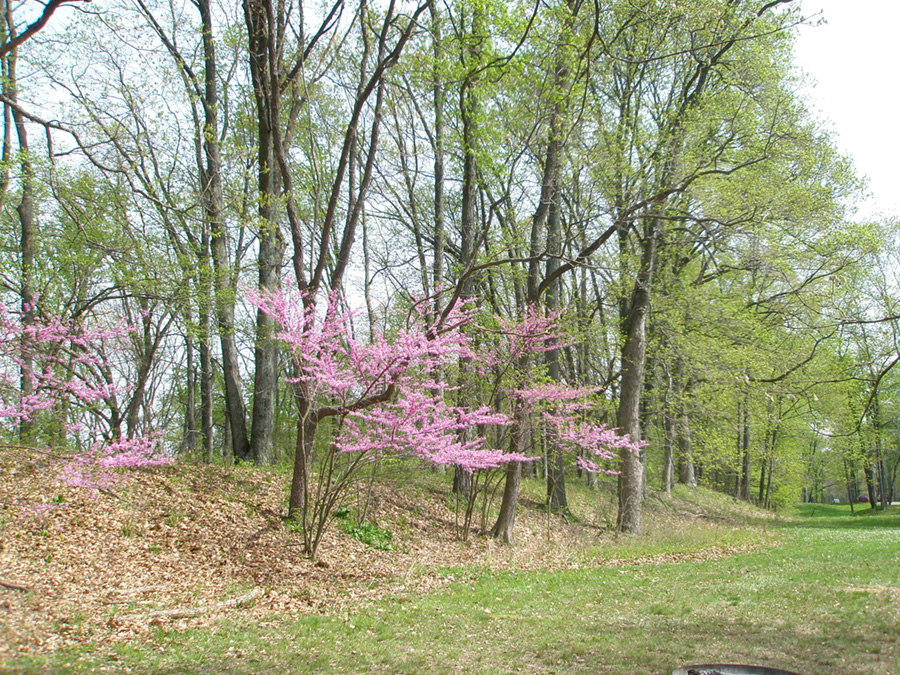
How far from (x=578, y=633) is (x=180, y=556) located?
15.5 ft

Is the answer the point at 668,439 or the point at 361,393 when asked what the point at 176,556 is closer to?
the point at 361,393

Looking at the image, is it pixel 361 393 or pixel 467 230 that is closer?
pixel 361 393

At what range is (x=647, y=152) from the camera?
44.0 feet

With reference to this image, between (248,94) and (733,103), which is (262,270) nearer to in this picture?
(248,94)

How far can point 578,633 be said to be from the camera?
17.4ft

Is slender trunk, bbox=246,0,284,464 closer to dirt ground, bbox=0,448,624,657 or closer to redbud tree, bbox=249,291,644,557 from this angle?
dirt ground, bbox=0,448,624,657

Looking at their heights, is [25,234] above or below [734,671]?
above

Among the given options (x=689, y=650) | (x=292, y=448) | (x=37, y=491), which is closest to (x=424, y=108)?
(x=292, y=448)

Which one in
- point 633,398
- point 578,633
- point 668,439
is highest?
point 633,398

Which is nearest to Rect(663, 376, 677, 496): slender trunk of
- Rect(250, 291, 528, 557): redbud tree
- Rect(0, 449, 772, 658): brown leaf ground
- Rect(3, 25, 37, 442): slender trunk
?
Rect(0, 449, 772, 658): brown leaf ground

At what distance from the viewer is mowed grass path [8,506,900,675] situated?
446 centimetres

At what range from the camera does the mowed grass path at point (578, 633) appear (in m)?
4.46

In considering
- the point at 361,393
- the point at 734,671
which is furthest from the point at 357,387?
the point at 734,671

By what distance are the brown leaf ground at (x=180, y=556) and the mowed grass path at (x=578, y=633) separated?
52cm
